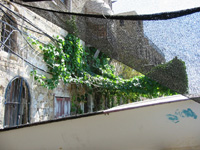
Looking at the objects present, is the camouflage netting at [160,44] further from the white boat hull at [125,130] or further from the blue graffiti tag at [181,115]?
the blue graffiti tag at [181,115]

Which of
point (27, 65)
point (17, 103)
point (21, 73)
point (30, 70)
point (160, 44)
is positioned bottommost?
point (17, 103)

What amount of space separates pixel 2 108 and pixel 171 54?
155 inches

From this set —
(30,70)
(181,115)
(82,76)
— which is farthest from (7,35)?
(181,115)

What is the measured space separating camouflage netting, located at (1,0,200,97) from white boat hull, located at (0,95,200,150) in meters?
1.33

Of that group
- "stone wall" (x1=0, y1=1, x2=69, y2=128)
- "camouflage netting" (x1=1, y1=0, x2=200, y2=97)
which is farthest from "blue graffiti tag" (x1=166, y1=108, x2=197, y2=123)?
"stone wall" (x1=0, y1=1, x2=69, y2=128)

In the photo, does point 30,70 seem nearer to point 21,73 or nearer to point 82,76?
point 21,73

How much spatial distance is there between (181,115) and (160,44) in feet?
5.82

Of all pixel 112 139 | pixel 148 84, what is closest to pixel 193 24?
pixel 112 139

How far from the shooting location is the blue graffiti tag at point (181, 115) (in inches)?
102

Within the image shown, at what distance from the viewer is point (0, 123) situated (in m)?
3.96

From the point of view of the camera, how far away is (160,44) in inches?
47.4

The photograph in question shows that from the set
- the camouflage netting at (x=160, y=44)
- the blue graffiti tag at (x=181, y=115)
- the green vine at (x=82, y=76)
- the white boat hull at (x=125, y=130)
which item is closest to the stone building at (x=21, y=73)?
the green vine at (x=82, y=76)

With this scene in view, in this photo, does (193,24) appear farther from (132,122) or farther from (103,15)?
(132,122)

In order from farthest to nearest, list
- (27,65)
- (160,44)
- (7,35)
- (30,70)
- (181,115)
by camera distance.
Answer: (30,70), (27,65), (7,35), (181,115), (160,44)
